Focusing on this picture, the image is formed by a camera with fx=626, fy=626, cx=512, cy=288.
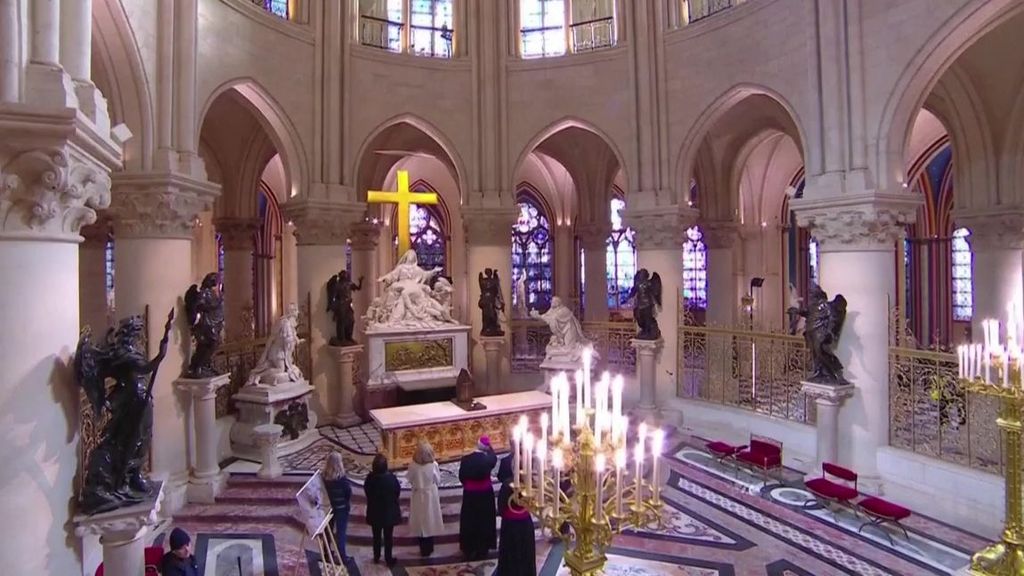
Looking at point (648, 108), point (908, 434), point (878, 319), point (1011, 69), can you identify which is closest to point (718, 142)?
point (648, 108)

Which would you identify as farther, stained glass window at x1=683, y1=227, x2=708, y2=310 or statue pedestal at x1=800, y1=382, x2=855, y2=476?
stained glass window at x1=683, y1=227, x2=708, y2=310

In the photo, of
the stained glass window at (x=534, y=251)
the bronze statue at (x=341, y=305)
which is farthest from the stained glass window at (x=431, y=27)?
the stained glass window at (x=534, y=251)

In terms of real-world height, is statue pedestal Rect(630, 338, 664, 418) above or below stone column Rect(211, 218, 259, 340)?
below

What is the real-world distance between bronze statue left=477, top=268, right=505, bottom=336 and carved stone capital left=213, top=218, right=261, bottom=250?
21.1 feet

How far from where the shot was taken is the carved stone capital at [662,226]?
12.8 meters

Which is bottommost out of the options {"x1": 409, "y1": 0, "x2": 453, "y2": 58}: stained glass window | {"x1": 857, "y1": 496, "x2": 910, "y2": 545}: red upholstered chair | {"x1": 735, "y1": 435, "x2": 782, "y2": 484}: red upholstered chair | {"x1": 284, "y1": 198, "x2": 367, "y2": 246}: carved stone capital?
{"x1": 857, "y1": 496, "x2": 910, "y2": 545}: red upholstered chair

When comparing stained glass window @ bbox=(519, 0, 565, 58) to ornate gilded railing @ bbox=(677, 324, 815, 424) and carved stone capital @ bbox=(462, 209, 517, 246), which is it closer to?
carved stone capital @ bbox=(462, 209, 517, 246)

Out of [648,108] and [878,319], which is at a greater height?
[648,108]

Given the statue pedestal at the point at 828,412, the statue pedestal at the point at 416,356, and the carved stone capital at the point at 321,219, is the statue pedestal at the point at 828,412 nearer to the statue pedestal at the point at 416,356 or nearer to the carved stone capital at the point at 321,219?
the statue pedestal at the point at 416,356

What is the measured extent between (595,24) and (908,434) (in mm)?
10616

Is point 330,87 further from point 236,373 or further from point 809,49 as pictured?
point 809,49

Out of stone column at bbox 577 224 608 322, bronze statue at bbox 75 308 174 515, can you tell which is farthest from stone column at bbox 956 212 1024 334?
bronze statue at bbox 75 308 174 515

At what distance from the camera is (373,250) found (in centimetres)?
1895

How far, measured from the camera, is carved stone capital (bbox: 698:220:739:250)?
17453mm
